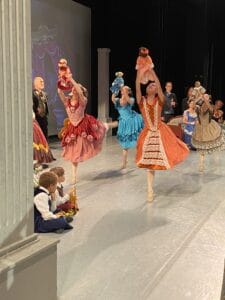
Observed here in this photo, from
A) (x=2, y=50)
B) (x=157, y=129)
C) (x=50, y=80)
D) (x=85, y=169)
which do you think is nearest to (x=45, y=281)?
(x=2, y=50)

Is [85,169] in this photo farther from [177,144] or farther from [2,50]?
[2,50]

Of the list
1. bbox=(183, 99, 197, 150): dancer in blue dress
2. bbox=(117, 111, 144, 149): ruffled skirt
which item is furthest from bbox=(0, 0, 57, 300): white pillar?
bbox=(183, 99, 197, 150): dancer in blue dress

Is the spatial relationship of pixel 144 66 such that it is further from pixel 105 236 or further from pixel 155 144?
pixel 105 236

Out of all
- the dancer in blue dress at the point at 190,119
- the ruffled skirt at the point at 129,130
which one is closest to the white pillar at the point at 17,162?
the ruffled skirt at the point at 129,130

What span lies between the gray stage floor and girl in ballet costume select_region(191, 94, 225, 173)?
0.68 m

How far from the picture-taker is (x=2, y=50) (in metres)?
1.81

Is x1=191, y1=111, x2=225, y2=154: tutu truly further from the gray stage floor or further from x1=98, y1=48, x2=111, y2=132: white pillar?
x1=98, y1=48, x2=111, y2=132: white pillar

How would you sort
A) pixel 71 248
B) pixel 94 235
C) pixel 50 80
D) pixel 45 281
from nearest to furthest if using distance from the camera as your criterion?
pixel 45 281
pixel 71 248
pixel 94 235
pixel 50 80

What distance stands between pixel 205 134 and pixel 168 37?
5.92 metres

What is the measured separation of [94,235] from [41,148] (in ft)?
8.79

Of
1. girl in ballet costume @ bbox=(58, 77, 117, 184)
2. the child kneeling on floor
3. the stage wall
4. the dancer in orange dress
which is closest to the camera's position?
the child kneeling on floor

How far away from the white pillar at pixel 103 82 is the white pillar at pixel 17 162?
921 centimetres

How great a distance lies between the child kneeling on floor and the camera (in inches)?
142

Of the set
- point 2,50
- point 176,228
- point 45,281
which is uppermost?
point 2,50
